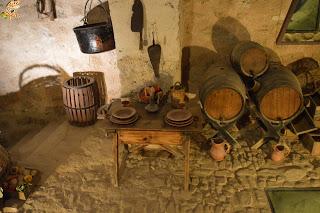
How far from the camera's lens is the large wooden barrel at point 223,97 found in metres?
4.24

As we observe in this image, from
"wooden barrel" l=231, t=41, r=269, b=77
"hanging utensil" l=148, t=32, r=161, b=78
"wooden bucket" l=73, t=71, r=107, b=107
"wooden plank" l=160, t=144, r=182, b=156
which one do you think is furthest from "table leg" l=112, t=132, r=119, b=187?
"wooden barrel" l=231, t=41, r=269, b=77

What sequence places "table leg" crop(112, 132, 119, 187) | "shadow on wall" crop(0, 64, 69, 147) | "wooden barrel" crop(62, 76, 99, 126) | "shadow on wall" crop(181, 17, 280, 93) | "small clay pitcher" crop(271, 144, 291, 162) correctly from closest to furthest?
"table leg" crop(112, 132, 119, 187)
"small clay pitcher" crop(271, 144, 291, 162)
"shadow on wall" crop(181, 17, 280, 93)
"wooden barrel" crop(62, 76, 99, 126)
"shadow on wall" crop(0, 64, 69, 147)

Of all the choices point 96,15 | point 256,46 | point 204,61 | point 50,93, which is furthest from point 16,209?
point 256,46

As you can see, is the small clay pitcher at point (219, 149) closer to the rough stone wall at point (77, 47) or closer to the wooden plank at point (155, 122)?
the wooden plank at point (155, 122)

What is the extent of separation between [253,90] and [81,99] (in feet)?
8.67

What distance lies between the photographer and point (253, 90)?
4.70m

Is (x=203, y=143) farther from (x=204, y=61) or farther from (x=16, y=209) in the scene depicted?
(x=16, y=209)

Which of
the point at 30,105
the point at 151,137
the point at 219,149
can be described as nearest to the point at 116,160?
the point at 151,137

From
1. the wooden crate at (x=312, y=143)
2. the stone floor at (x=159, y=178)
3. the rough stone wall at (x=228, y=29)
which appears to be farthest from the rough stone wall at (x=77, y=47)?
the wooden crate at (x=312, y=143)

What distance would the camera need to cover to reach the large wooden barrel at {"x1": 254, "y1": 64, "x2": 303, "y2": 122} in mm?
4281

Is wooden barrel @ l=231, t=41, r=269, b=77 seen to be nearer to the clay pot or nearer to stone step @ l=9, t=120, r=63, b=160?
the clay pot

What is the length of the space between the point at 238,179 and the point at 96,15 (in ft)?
10.7

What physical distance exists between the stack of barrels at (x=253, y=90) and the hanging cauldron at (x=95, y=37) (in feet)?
5.11

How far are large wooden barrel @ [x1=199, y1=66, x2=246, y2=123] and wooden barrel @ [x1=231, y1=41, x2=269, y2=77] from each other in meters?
0.25
